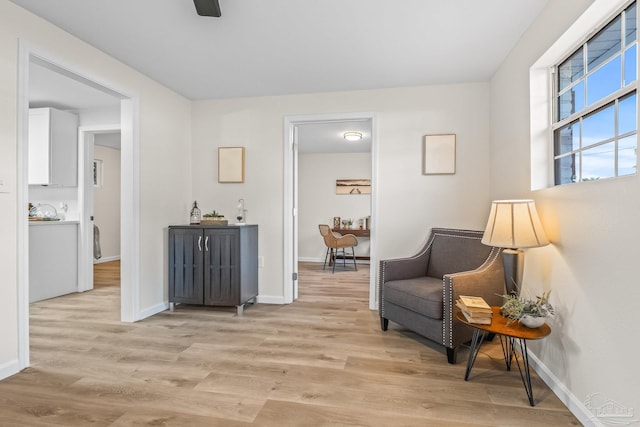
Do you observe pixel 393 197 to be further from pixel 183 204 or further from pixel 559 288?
pixel 183 204

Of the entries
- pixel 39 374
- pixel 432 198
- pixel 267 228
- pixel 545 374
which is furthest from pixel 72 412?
pixel 432 198

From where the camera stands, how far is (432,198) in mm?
3521

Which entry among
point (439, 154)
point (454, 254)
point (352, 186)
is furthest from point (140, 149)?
point (352, 186)

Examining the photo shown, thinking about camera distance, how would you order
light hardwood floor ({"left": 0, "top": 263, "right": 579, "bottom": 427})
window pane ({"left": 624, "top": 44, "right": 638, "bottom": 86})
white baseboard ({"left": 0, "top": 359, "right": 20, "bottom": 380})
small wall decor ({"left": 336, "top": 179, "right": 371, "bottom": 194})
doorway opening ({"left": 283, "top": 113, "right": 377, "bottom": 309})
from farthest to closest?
small wall decor ({"left": 336, "top": 179, "right": 371, "bottom": 194}) → doorway opening ({"left": 283, "top": 113, "right": 377, "bottom": 309}) → white baseboard ({"left": 0, "top": 359, "right": 20, "bottom": 380}) → light hardwood floor ({"left": 0, "top": 263, "right": 579, "bottom": 427}) → window pane ({"left": 624, "top": 44, "right": 638, "bottom": 86})

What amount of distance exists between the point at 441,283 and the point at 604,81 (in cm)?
173

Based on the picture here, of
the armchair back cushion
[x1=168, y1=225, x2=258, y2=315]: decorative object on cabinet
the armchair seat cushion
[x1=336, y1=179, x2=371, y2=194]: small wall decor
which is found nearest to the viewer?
the armchair seat cushion

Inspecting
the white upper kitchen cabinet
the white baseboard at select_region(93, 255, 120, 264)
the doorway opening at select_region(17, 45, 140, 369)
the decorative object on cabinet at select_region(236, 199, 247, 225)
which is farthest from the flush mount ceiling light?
the white baseboard at select_region(93, 255, 120, 264)

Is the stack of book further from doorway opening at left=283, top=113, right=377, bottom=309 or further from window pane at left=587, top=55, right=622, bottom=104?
doorway opening at left=283, top=113, right=377, bottom=309

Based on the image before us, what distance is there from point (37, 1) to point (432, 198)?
136 inches

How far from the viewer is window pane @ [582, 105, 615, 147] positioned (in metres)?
1.70

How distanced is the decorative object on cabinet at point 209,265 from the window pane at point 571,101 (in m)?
2.78

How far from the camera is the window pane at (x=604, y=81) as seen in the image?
1.67 m

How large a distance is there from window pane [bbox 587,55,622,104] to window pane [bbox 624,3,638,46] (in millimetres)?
92

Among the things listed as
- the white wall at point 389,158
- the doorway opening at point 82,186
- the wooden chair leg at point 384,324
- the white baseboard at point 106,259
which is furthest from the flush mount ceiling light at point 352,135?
the white baseboard at point 106,259
